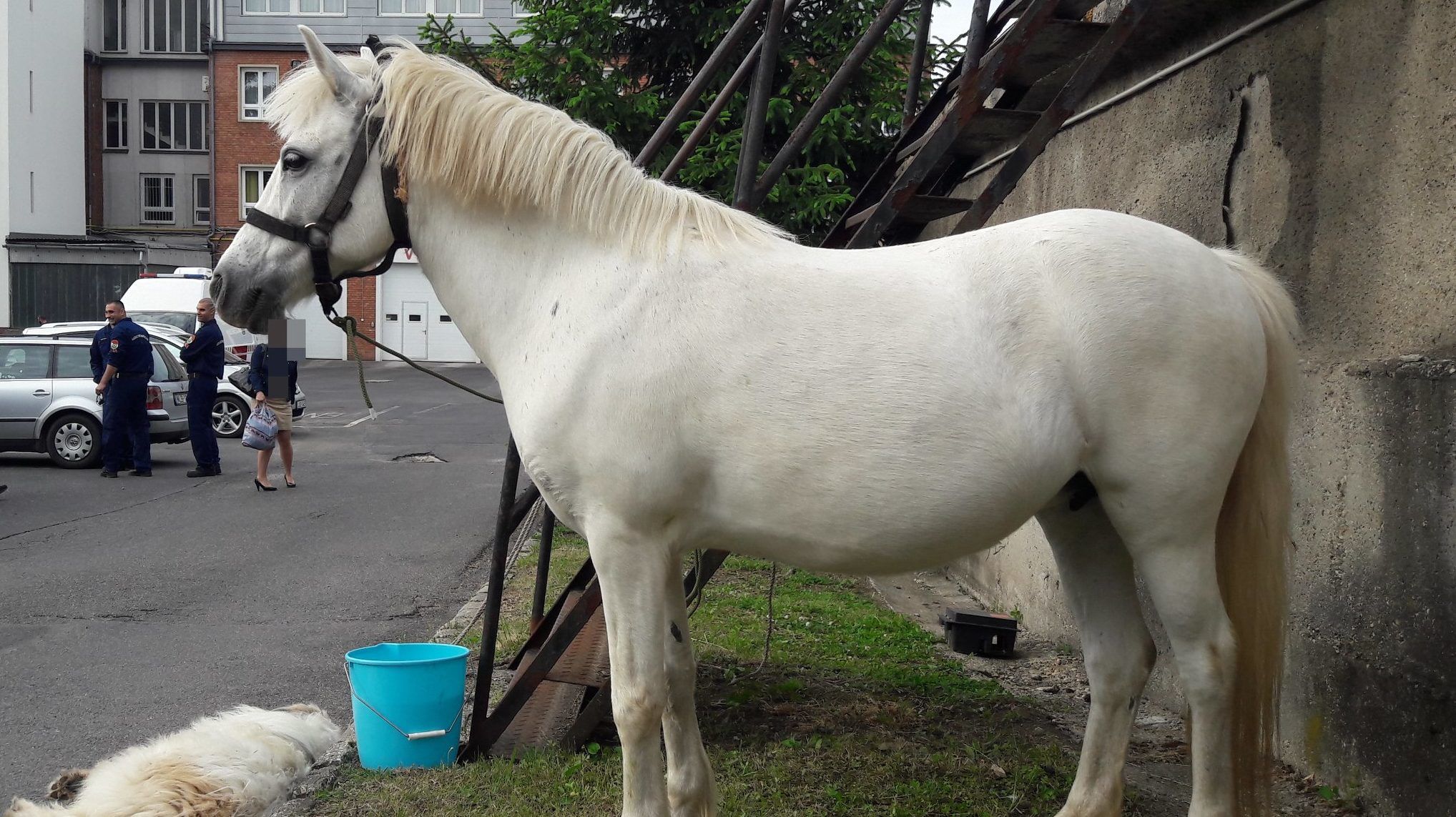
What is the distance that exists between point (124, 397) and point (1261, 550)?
1330 centimetres

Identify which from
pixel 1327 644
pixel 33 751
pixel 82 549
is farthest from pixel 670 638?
pixel 82 549

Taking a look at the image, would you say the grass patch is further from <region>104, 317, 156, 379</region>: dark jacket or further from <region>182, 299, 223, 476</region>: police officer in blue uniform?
<region>104, 317, 156, 379</region>: dark jacket

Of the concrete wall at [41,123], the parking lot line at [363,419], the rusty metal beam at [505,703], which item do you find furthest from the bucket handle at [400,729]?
the concrete wall at [41,123]

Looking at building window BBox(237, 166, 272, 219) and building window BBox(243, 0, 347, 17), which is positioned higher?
Result: building window BBox(243, 0, 347, 17)

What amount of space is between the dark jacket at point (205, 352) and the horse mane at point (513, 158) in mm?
11032

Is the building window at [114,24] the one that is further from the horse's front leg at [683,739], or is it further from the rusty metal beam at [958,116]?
the horse's front leg at [683,739]

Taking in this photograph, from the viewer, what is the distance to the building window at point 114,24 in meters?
41.3

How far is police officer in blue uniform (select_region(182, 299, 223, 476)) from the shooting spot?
43.0 ft

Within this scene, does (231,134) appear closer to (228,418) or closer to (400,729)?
(228,418)

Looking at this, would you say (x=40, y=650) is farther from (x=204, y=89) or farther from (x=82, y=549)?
(x=204, y=89)

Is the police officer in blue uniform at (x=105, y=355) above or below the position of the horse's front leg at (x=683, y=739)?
above

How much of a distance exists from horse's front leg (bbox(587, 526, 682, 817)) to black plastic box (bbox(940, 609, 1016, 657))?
3.08 m

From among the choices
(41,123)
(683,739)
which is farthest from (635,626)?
(41,123)

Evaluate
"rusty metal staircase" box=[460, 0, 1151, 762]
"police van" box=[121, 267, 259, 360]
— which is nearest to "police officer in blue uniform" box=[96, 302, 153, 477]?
"police van" box=[121, 267, 259, 360]
